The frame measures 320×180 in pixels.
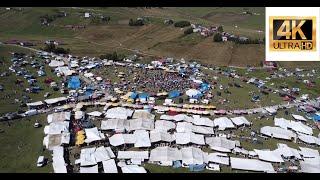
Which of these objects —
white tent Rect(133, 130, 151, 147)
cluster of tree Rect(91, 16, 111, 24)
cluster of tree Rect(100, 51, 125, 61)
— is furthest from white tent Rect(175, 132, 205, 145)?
cluster of tree Rect(91, 16, 111, 24)

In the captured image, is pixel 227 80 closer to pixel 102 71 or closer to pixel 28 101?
pixel 102 71

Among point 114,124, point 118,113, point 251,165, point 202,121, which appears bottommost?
point 251,165

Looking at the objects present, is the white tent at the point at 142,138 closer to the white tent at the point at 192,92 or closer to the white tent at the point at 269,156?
the white tent at the point at 269,156

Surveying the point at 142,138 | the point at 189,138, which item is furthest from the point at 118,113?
the point at 189,138

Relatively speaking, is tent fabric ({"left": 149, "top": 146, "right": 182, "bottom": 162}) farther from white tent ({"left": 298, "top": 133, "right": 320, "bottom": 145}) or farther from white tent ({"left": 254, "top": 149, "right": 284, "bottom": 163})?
white tent ({"left": 298, "top": 133, "right": 320, "bottom": 145})

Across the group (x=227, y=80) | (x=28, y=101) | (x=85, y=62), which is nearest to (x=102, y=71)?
(x=85, y=62)

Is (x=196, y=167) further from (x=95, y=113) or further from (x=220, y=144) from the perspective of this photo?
(x=95, y=113)
